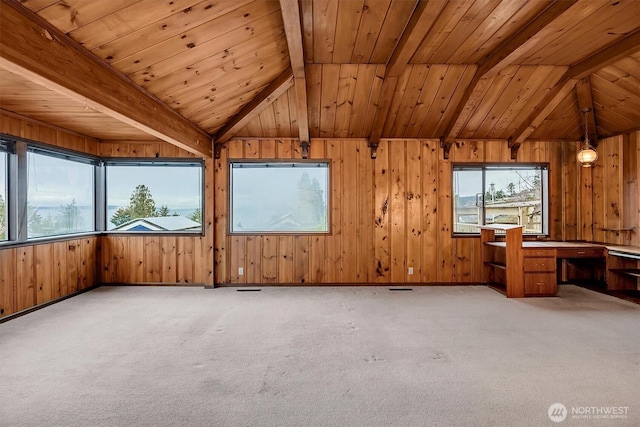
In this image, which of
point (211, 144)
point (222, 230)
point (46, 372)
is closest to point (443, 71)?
point (211, 144)

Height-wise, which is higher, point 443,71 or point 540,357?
point 443,71

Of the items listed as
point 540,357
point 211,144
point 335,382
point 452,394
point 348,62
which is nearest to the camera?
point 452,394

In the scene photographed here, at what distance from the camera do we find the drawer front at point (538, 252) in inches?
183

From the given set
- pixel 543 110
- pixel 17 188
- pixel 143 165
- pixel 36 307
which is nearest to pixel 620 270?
pixel 543 110

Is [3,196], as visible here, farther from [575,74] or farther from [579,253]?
[579,253]

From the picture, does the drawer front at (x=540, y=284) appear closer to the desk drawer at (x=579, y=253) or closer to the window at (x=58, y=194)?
the desk drawer at (x=579, y=253)

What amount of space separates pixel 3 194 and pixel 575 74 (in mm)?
7144

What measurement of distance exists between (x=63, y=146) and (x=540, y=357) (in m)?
6.30

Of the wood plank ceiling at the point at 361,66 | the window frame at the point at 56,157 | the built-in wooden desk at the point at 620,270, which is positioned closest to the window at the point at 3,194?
the window frame at the point at 56,157

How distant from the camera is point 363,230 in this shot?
5.44m

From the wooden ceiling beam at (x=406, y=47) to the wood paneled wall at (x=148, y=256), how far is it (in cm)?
320

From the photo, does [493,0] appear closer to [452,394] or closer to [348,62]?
[348,62]

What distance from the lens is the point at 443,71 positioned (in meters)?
4.19

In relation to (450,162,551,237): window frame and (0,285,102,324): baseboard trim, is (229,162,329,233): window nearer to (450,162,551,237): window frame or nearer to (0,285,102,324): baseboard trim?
(450,162,551,237): window frame
